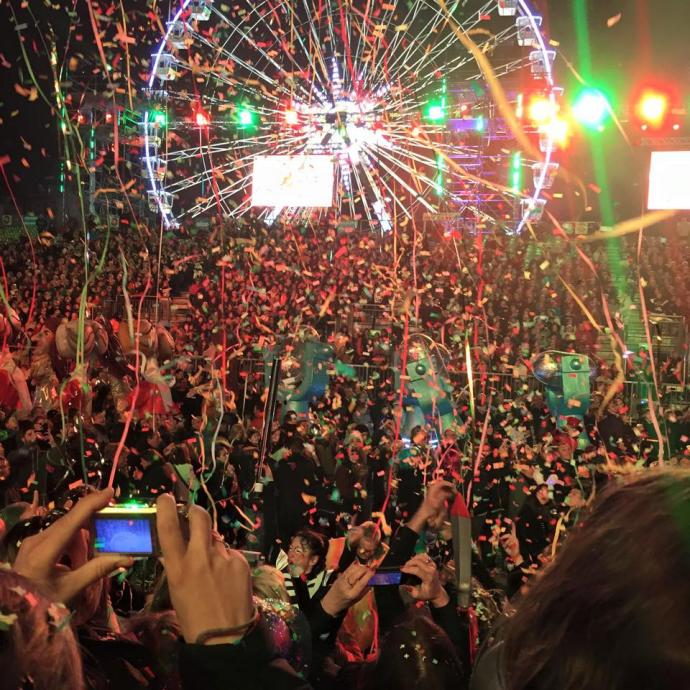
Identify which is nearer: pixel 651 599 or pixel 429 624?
pixel 651 599

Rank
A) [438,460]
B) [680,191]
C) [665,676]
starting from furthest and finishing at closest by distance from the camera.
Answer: [680,191]
[438,460]
[665,676]

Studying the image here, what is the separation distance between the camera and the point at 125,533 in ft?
5.27

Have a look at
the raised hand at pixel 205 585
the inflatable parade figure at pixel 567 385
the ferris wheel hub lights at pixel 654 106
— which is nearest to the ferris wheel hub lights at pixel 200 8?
the ferris wheel hub lights at pixel 654 106

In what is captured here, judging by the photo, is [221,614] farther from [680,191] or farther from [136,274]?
[680,191]

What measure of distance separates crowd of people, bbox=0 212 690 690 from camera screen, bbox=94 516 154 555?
19 mm

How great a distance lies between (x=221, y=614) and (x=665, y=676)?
882mm

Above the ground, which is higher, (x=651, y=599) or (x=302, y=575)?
(x=651, y=599)

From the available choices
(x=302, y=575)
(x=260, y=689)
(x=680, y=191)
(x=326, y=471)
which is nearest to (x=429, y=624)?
(x=260, y=689)

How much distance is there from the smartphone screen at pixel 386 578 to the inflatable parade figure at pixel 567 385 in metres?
4.98

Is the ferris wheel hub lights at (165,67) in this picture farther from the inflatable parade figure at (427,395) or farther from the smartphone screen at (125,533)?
the smartphone screen at (125,533)

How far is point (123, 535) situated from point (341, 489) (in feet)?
14.1

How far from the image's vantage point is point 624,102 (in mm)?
25281

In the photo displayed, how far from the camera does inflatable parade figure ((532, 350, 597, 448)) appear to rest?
7684 millimetres

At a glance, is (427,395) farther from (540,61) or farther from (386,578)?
(540,61)
